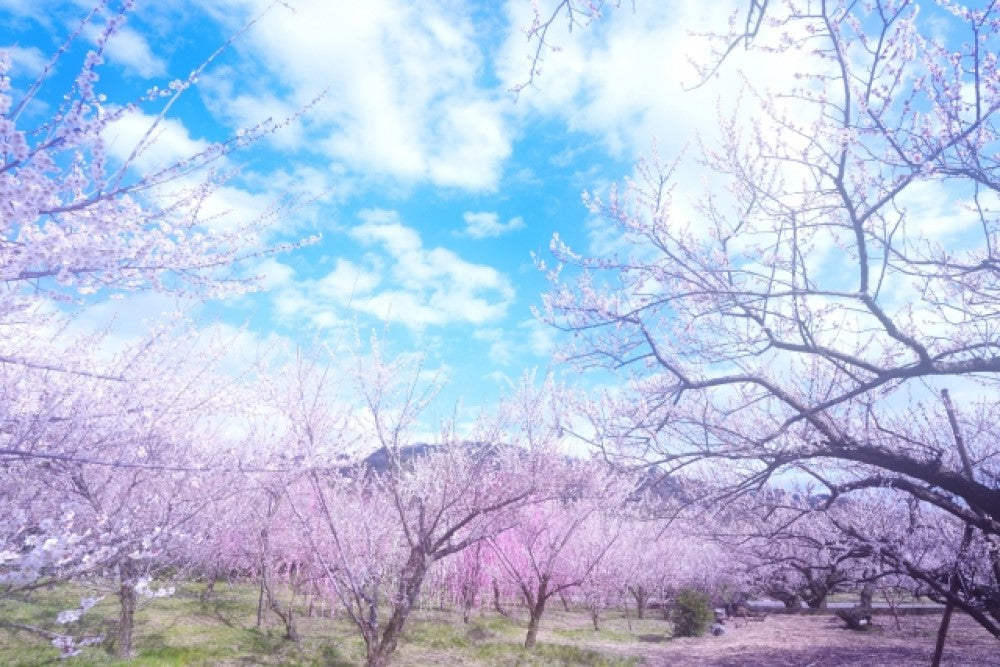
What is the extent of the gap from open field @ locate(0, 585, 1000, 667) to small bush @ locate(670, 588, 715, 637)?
2.07 feet

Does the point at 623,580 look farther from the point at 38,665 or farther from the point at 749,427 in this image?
the point at 38,665

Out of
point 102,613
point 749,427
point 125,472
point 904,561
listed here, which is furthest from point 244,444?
point 904,561

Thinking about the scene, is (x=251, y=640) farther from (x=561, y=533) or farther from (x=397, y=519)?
(x=561, y=533)

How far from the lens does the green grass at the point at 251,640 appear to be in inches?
401

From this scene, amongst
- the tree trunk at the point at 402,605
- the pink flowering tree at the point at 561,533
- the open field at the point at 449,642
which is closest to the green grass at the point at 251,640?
the open field at the point at 449,642

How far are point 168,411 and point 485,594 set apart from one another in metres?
19.1

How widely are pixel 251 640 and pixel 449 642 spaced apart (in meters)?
4.38

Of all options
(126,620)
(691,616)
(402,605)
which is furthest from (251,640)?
(691,616)

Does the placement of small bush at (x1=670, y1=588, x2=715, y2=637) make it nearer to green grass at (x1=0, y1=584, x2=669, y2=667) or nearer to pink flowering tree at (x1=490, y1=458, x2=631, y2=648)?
green grass at (x1=0, y1=584, x2=669, y2=667)

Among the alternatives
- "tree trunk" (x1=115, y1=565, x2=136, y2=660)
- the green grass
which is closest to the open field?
the green grass

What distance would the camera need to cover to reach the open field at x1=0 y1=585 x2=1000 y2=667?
10836 mm

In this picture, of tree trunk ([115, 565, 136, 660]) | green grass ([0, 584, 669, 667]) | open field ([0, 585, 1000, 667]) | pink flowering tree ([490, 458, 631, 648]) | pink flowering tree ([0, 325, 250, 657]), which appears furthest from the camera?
pink flowering tree ([490, 458, 631, 648])

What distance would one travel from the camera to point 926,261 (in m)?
5.05

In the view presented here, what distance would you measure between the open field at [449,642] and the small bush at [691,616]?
0.63 metres
